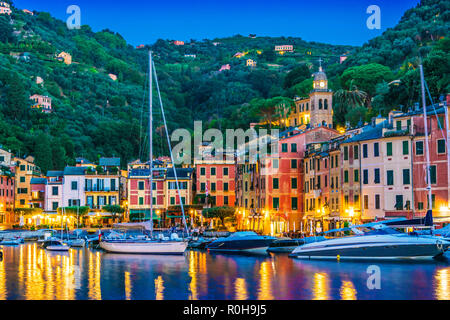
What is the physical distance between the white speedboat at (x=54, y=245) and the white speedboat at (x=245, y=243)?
1737cm

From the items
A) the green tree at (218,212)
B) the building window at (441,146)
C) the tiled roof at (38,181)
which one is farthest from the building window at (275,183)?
the tiled roof at (38,181)

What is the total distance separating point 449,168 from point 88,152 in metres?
100

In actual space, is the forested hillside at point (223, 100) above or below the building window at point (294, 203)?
above

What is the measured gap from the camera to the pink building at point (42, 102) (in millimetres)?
167125

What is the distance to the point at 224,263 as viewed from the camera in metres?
50.3

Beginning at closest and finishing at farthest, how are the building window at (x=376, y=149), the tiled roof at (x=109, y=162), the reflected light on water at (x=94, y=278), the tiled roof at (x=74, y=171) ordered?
1. the reflected light on water at (x=94, y=278)
2. the building window at (x=376, y=149)
3. the tiled roof at (x=74, y=171)
4. the tiled roof at (x=109, y=162)

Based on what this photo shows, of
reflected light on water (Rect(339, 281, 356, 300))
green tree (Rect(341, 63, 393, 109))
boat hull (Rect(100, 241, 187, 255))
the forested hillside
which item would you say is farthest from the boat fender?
green tree (Rect(341, 63, 393, 109))

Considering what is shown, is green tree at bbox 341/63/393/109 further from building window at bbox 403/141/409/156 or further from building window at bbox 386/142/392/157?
building window at bbox 403/141/409/156

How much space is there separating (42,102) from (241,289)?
5659 inches

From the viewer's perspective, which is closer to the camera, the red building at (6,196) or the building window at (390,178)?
the building window at (390,178)

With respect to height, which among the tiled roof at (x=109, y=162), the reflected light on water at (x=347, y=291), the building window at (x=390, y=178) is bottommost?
the reflected light on water at (x=347, y=291)

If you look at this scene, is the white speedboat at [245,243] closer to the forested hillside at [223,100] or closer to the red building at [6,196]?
the forested hillside at [223,100]

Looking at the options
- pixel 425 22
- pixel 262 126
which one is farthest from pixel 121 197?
pixel 425 22

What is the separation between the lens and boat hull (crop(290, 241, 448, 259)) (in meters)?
46.3
